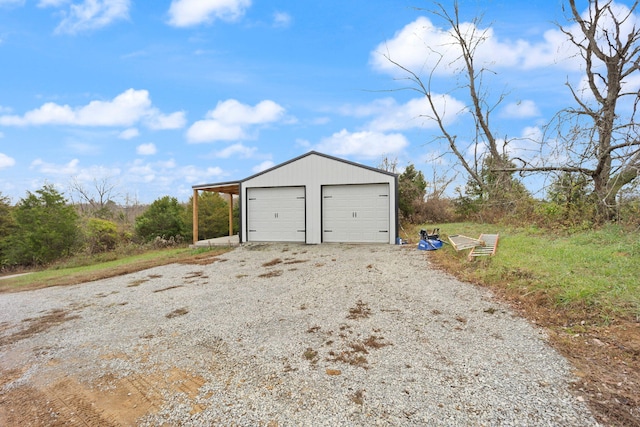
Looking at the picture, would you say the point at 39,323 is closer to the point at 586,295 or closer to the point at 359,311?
the point at 359,311

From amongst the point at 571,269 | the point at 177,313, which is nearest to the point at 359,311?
the point at 177,313

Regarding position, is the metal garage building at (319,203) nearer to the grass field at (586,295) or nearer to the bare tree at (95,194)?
the grass field at (586,295)

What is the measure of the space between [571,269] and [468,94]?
10.3 meters

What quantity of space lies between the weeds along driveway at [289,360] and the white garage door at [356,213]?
15.0ft

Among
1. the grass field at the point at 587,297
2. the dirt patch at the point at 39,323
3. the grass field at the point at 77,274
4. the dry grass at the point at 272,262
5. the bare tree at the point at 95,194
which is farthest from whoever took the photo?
the bare tree at the point at 95,194

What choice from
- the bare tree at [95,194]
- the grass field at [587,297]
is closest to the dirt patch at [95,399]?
the grass field at [587,297]

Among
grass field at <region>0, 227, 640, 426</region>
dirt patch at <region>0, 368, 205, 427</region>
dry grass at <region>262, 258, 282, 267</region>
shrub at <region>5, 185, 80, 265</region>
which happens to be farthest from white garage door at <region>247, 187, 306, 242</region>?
shrub at <region>5, 185, 80, 265</region>

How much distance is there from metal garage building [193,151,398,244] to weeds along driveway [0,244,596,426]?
184 inches

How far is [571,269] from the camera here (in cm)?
453

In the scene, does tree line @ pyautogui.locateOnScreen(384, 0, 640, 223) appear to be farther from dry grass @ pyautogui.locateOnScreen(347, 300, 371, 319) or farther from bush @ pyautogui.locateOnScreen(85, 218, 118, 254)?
bush @ pyautogui.locateOnScreen(85, 218, 118, 254)

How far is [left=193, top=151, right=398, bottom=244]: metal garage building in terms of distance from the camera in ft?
33.0

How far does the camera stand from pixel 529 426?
190 cm

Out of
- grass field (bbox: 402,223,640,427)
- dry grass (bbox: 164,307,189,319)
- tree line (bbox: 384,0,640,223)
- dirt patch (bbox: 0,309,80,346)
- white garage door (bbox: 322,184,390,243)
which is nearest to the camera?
grass field (bbox: 402,223,640,427)

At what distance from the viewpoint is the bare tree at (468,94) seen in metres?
12.0
